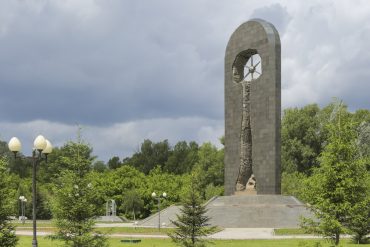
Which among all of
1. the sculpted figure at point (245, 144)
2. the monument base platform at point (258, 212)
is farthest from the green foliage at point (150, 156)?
the monument base platform at point (258, 212)

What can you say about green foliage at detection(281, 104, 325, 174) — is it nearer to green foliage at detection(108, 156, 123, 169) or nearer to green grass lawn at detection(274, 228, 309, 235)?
green grass lawn at detection(274, 228, 309, 235)

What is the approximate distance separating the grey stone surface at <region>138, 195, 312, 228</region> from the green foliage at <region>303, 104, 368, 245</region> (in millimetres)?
14909

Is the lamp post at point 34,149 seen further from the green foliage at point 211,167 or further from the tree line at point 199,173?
the green foliage at point 211,167

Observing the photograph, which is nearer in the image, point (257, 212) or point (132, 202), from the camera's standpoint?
point (257, 212)

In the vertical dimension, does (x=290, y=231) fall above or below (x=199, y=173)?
below

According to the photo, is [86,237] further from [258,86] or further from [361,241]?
[258,86]

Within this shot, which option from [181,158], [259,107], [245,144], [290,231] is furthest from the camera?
[181,158]

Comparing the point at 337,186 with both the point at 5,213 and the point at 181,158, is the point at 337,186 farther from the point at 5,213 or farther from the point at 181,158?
the point at 181,158

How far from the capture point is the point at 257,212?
38.7 m

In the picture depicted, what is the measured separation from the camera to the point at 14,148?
18.5 metres

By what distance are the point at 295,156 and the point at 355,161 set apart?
4436 centimetres

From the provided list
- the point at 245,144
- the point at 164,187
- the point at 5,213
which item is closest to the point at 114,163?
the point at 164,187

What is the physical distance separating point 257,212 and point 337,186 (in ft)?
58.7

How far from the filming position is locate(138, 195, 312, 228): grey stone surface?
37438 mm
